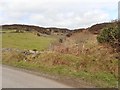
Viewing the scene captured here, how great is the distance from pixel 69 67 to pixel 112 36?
4048 mm

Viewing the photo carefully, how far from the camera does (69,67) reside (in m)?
19.3

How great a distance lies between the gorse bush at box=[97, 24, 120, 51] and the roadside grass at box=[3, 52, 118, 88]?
265 centimetres

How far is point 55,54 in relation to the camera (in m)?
22.1

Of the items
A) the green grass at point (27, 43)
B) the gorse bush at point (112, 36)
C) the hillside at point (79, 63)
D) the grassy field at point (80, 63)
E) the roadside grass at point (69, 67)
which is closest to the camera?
the roadside grass at point (69, 67)

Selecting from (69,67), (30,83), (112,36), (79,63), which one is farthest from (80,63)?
(30,83)

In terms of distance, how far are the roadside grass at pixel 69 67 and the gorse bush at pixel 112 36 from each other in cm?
265

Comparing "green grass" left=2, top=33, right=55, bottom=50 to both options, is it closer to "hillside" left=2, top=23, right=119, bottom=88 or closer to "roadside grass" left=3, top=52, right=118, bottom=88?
"hillside" left=2, top=23, right=119, bottom=88

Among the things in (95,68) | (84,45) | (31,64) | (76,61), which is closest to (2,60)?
(31,64)

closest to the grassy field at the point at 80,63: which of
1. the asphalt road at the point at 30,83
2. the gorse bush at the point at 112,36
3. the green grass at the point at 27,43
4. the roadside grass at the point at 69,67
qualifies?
the roadside grass at the point at 69,67

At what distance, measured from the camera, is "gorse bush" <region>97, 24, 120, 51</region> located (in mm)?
20938

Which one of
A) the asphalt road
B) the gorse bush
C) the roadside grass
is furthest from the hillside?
the asphalt road

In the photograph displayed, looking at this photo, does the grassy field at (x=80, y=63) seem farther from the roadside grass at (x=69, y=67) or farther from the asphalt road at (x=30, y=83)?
the asphalt road at (x=30, y=83)

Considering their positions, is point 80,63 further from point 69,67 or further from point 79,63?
point 69,67

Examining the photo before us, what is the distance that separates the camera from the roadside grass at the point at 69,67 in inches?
617
